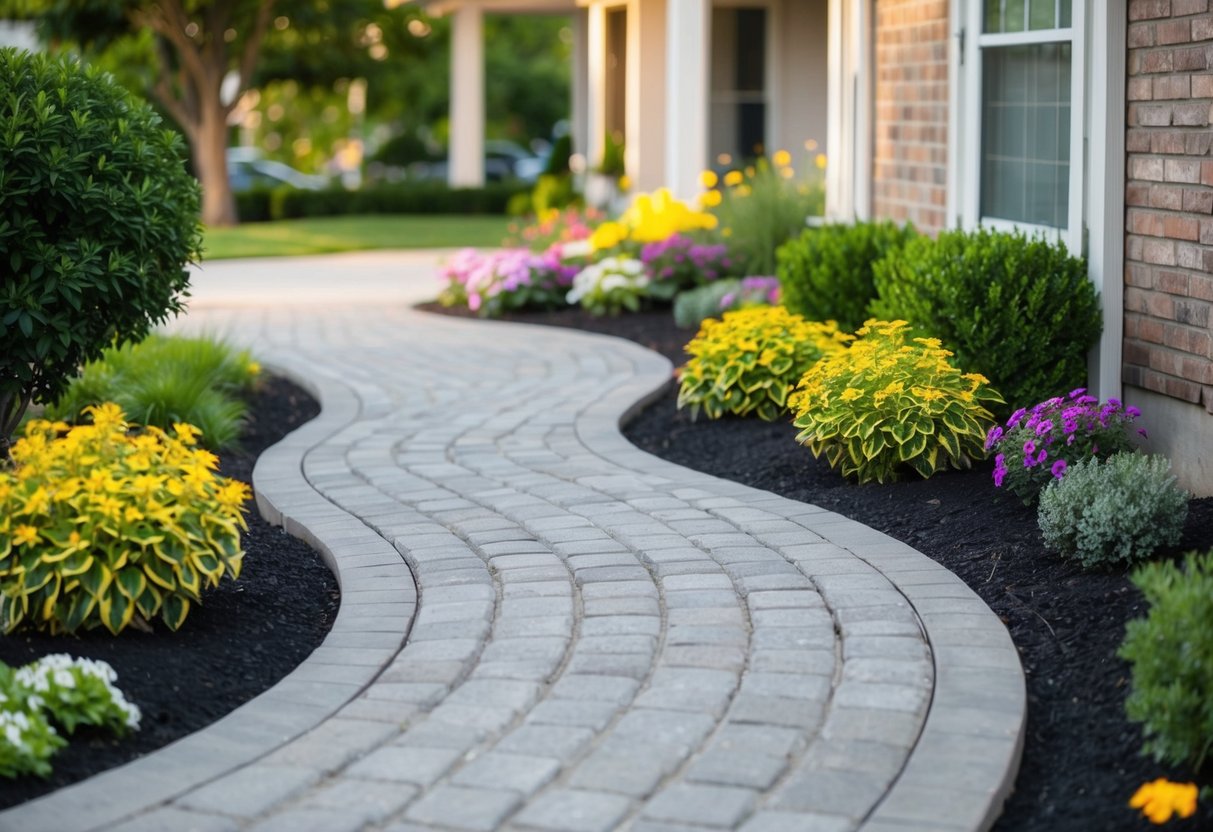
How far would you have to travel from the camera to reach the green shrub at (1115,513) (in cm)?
440

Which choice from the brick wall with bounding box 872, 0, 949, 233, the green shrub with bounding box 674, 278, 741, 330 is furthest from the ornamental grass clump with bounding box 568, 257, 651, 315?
the brick wall with bounding box 872, 0, 949, 233

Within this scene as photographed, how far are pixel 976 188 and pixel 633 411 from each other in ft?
6.86

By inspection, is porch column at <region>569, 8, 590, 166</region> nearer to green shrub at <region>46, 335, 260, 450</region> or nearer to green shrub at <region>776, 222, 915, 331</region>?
green shrub at <region>776, 222, 915, 331</region>

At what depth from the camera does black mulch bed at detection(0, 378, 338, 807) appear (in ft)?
11.3

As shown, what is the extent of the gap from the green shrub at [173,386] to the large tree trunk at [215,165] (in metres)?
18.5

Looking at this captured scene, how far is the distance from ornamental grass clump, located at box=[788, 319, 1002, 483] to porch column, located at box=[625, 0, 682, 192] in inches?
449

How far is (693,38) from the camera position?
13445mm

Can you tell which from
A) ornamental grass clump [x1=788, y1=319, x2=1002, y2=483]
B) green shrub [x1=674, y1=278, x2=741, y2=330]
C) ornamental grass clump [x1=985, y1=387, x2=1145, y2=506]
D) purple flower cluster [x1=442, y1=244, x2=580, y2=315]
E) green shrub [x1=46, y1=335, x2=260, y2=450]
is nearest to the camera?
ornamental grass clump [x1=985, y1=387, x2=1145, y2=506]

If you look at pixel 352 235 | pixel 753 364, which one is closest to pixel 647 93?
pixel 352 235

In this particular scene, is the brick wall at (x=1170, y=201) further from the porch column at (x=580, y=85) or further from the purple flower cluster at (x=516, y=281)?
the porch column at (x=580, y=85)

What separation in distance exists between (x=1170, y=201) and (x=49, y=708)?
170 inches

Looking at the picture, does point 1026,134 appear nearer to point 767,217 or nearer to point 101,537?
point 767,217

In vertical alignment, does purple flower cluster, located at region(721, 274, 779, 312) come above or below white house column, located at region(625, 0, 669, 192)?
Answer: below

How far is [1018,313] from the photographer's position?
19.8ft
